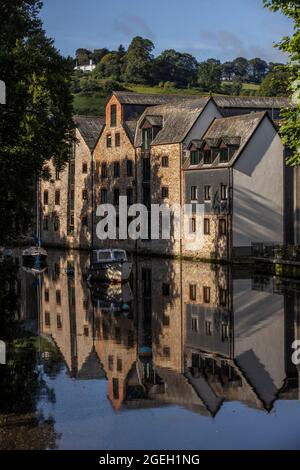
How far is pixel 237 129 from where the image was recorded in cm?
6619

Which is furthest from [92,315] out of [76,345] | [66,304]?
[76,345]

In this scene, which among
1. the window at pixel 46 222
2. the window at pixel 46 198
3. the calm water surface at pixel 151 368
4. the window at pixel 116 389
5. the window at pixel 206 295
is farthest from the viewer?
the window at pixel 46 198

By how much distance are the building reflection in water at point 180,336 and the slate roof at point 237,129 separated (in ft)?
48.9

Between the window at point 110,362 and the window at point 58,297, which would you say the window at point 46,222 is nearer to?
the window at point 58,297

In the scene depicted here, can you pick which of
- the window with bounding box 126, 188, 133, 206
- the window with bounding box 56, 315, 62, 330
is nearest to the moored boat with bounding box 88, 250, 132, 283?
the window with bounding box 56, 315, 62, 330

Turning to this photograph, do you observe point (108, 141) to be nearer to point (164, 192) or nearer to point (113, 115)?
point (113, 115)

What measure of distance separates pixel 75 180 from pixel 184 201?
76.7ft

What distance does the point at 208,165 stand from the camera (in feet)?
220

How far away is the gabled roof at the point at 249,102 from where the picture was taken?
8294 centimetres

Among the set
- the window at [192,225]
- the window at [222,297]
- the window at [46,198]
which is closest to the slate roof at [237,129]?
the window at [192,225]

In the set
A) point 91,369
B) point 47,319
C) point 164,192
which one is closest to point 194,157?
point 164,192

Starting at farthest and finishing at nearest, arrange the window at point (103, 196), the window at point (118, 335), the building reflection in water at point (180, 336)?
the window at point (103, 196)
the window at point (118, 335)
the building reflection in water at point (180, 336)

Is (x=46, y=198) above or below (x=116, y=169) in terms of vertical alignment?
below
